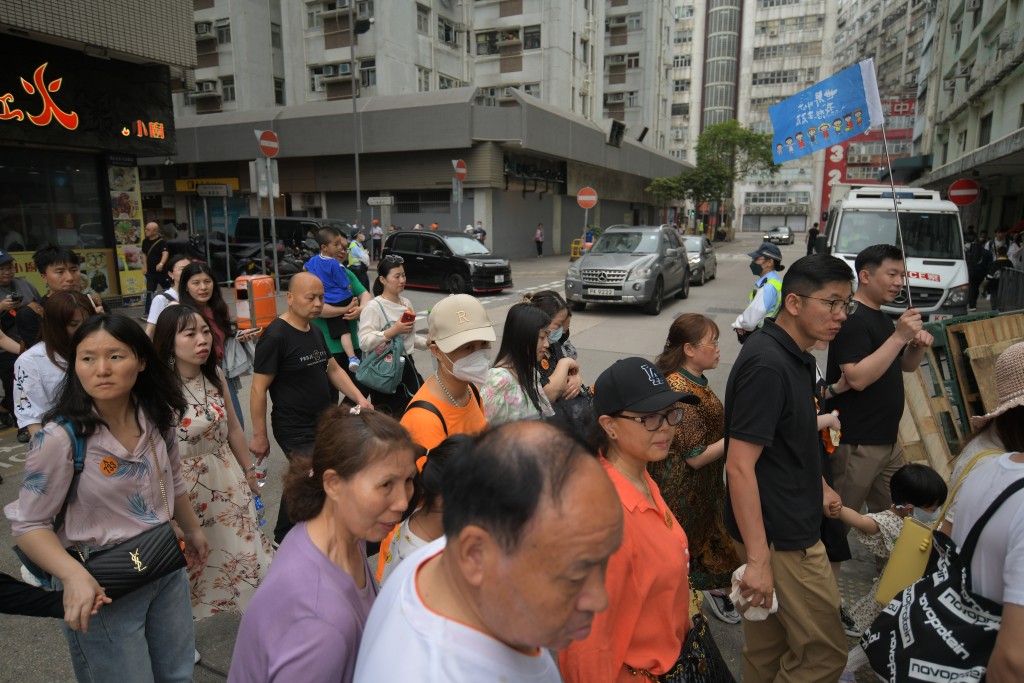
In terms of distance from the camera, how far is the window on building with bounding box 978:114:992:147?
22.7 meters

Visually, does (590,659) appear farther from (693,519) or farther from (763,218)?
(763,218)

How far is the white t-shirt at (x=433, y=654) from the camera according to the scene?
90cm

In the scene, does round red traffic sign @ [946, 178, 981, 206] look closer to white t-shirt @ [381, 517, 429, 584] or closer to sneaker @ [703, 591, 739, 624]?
sneaker @ [703, 591, 739, 624]

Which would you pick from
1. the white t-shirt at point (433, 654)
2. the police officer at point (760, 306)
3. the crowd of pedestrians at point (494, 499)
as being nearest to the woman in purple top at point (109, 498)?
the crowd of pedestrians at point (494, 499)

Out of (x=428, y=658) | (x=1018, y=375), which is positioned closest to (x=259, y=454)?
(x=428, y=658)

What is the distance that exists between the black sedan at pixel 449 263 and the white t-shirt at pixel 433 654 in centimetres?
1432

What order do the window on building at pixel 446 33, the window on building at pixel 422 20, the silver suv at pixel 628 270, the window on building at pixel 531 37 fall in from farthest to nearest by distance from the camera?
1. the window on building at pixel 531 37
2. the window on building at pixel 446 33
3. the window on building at pixel 422 20
4. the silver suv at pixel 628 270

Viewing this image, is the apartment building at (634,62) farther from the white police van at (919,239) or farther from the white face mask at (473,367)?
the white face mask at (473,367)

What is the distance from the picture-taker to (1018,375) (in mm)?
1852

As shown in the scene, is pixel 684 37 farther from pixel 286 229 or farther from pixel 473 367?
pixel 473 367

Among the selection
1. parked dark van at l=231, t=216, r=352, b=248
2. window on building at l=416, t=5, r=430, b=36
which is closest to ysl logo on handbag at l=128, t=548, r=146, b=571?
parked dark van at l=231, t=216, r=352, b=248

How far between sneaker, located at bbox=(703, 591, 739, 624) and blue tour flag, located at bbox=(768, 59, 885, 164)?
342 cm

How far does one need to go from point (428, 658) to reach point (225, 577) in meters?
2.38

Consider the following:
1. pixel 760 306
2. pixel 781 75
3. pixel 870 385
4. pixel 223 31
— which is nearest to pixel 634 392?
pixel 870 385
